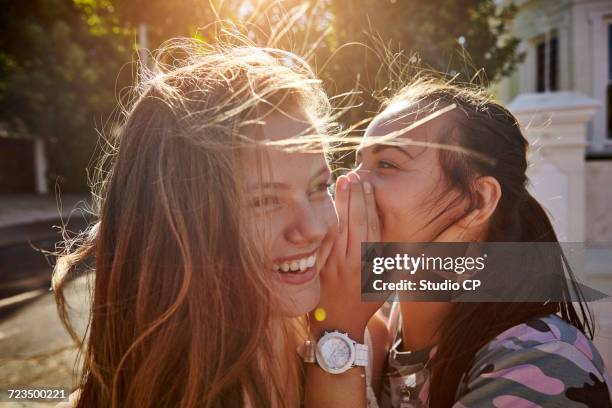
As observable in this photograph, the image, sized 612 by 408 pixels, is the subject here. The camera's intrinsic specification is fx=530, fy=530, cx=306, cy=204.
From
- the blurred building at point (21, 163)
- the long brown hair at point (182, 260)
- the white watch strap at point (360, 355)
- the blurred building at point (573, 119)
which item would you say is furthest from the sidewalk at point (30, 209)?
the white watch strap at point (360, 355)

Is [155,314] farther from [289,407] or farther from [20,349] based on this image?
[20,349]

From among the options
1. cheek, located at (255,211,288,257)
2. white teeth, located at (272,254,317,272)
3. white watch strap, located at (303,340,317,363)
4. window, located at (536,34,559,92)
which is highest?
window, located at (536,34,559,92)

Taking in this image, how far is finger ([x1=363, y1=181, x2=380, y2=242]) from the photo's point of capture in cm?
153

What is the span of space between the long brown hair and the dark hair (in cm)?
48

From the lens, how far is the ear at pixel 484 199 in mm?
1478

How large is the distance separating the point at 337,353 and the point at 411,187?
524 mm

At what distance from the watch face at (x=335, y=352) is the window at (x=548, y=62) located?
8.14 m

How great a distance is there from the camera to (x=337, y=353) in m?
1.34

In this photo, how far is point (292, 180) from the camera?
4.03 ft

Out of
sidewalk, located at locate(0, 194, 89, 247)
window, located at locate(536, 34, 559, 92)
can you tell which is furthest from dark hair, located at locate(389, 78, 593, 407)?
window, located at locate(536, 34, 559, 92)

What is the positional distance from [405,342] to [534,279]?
0.42 m

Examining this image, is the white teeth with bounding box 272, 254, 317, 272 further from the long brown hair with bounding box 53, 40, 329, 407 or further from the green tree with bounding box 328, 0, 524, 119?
the green tree with bounding box 328, 0, 524, 119

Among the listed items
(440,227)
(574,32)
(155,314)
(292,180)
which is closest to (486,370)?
(440,227)

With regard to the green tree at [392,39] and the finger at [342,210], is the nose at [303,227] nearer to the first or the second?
the finger at [342,210]
